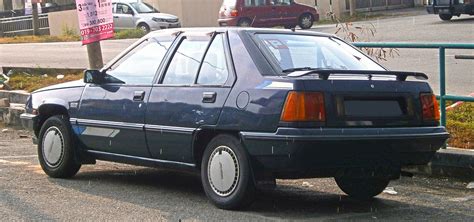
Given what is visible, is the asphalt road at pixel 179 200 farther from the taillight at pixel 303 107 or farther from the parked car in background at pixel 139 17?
the parked car in background at pixel 139 17

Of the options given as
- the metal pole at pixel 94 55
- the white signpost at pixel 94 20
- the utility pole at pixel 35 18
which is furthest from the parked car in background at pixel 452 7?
the white signpost at pixel 94 20

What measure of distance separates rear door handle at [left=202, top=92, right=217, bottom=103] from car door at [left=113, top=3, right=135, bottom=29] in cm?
3002

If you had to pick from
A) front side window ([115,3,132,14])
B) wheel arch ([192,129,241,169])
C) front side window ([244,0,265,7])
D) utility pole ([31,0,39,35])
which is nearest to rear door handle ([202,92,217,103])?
wheel arch ([192,129,241,169])

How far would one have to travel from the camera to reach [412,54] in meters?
15.7

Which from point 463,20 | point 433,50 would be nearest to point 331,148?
point 433,50

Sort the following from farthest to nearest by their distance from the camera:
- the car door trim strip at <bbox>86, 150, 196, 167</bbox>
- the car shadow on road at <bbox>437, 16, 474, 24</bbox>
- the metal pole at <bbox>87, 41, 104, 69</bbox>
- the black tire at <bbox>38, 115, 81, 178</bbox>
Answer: the car shadow on road at <bbox>437, 16, 474, 24</bbox>, the metal pole at <bbox>87, 41, 104, 69</bbox>, the black tire at <bbox>38, 115, 81, 178</bbox>, the car door trim strip at <bbox>86, 150, 196, 167</bbox>

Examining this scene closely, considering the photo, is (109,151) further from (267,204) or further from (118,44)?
(118,44)

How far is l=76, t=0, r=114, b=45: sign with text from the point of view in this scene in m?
12.4

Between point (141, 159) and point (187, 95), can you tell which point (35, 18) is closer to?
point (141, 159)

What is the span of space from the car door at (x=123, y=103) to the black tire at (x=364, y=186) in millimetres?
1767

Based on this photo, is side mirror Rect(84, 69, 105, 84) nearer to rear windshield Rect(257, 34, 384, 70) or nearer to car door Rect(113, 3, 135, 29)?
rear windshield Rect(257, 34, 384, 70)

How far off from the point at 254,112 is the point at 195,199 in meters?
1.24

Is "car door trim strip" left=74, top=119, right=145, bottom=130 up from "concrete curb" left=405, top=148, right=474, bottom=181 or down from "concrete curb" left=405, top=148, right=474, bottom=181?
up

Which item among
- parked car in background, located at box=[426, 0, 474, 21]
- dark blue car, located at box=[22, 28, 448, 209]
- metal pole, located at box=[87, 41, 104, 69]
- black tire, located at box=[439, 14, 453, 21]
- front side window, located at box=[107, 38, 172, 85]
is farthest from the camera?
black tire, located at box=[439, 14, 453, 21]
